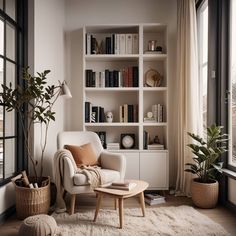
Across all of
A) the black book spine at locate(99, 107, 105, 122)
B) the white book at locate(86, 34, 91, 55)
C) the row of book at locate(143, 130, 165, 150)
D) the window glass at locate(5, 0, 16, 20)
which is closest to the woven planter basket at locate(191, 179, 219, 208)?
the row of book at locate(143, 130, 165, 150)

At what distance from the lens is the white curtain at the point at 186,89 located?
3066 millimetres

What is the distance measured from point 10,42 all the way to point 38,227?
6.59 feet

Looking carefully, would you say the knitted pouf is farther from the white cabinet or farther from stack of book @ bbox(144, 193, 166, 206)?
the white cabinet

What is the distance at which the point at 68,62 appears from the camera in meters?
3.72

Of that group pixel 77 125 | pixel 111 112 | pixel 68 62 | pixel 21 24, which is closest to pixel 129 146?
pixel 111 112

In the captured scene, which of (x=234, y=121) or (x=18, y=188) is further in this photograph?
(x=234, y=121)

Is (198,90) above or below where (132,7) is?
below

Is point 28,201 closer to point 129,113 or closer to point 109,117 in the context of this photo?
point 109,117

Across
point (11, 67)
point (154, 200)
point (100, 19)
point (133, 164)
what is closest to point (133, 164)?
point (133, 164)

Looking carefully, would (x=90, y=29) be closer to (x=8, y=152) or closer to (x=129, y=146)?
(x=129, y=146)

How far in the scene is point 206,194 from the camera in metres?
2.63

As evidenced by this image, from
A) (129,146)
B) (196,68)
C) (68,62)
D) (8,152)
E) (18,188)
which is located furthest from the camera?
(68,62)

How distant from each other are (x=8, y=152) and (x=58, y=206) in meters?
0.83

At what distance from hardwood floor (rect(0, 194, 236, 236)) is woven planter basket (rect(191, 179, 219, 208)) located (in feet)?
0.24
